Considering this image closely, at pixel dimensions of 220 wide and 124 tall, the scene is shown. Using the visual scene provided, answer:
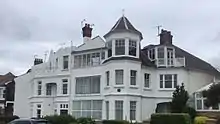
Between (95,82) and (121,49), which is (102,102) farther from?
(121,49)

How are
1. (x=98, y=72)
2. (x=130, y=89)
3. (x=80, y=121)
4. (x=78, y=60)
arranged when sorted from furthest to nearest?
1. (x=78, y=60)
2. (x=98, y=72)
3. (x=130, y=89)
4. (x=80, y=121)

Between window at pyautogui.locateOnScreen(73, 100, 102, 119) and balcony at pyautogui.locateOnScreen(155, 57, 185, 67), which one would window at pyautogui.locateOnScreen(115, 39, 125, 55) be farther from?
window at pyautogui.locateOnScreen(73, 100, 102, 119)

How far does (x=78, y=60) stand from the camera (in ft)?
165

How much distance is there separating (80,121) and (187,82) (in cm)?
1472

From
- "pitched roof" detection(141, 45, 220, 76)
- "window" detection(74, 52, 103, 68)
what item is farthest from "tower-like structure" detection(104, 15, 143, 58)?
"pitched roof" detection(141, 45, 220, 76)

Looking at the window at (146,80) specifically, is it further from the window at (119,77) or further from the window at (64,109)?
the window at (64,109)

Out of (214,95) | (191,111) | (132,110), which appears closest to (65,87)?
(132,110)

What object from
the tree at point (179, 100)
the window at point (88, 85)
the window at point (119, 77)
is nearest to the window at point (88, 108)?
the window at point (88, 85)

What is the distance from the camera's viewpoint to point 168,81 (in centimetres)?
4656

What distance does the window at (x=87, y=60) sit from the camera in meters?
48.1

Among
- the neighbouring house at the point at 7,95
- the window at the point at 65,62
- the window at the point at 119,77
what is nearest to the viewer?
the window at the point at 119,77

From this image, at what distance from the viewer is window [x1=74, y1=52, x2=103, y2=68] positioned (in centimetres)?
4809

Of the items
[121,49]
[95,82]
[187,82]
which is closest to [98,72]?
[95,82]

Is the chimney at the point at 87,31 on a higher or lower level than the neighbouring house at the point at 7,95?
higher
